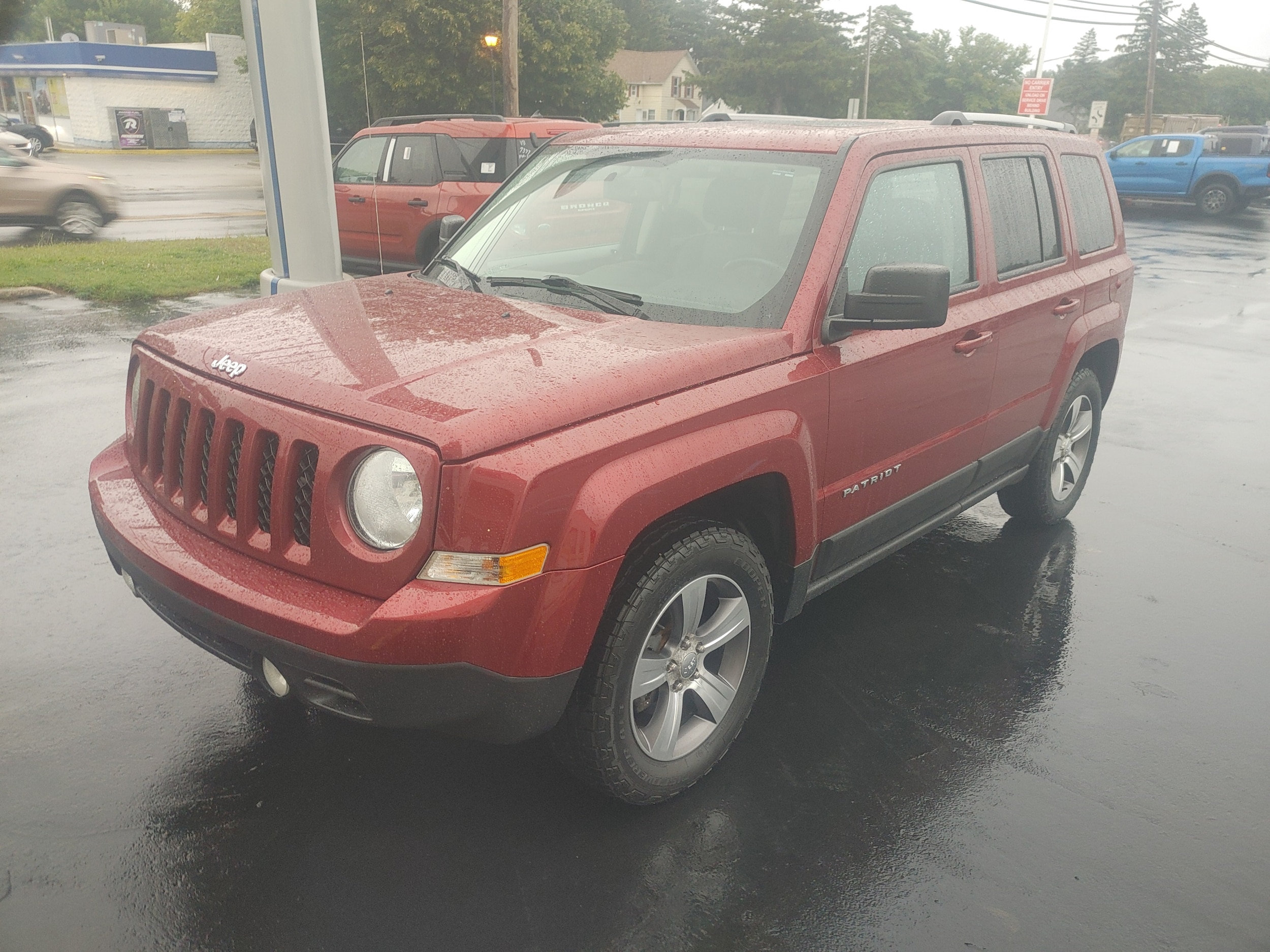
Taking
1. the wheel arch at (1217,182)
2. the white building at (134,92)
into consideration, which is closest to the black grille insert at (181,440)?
the wheel arch at (1217,182)

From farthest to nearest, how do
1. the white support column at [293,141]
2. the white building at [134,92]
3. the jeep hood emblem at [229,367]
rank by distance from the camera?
the white building at [134,92] → the white support column at [293,141] → the jeep hood emblem at [229,367]

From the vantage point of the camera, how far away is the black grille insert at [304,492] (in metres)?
2.62

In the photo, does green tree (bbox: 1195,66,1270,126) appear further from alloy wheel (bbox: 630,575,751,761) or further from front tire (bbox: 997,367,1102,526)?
alloy wheel (bbox: 630,575,751,761)

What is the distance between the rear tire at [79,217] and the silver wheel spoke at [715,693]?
1551 centimetres

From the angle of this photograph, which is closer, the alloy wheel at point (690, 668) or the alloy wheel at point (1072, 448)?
the alloy wheel at point (690, 668)

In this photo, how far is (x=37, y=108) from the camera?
56.8 metres

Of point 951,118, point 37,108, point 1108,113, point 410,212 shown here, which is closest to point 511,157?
point 410,212

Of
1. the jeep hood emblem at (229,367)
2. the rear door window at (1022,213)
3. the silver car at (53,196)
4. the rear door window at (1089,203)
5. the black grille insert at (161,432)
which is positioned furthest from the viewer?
the silver car at (53,196)

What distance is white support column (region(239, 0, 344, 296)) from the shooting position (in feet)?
24.9

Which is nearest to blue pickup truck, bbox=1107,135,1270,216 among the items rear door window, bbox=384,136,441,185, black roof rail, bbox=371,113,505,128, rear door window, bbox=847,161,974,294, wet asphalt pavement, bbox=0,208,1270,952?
black roof rail, bbox=371,113,505,128

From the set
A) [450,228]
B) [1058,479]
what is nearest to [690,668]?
[450,228]

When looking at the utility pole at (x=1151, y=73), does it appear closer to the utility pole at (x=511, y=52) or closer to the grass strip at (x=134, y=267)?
the utility pole at (x=511, y=52)

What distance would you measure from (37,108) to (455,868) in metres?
66.0

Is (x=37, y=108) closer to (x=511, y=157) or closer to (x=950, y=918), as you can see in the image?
(x=511, y=157)
